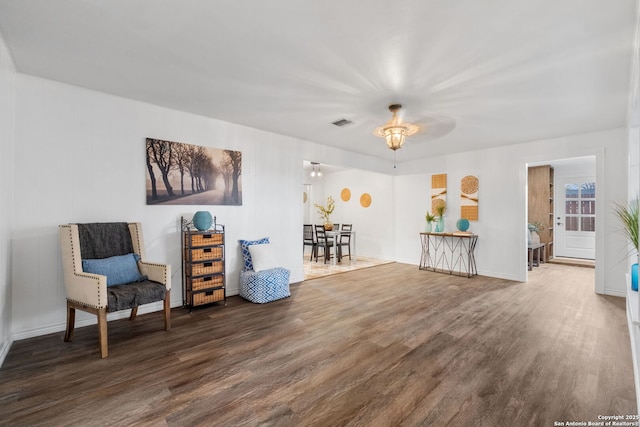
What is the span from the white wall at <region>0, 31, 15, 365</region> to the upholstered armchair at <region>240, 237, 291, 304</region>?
2.32 m

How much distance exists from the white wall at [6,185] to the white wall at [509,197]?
6695 millimetres

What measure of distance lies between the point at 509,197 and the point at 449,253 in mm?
1664

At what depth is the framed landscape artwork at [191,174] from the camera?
3.61 m

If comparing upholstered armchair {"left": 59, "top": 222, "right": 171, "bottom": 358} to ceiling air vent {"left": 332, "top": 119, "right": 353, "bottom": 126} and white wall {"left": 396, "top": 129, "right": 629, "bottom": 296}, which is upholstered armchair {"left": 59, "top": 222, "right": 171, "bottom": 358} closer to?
ceiling air vent {"left": 332, "top": 119, "right": 353, "bottom": 126}

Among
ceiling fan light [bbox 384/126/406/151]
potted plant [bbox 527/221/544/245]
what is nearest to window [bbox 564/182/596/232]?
potted plant [bbox 527/221/544/245]

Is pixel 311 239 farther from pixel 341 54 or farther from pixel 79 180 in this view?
pixel 341 54

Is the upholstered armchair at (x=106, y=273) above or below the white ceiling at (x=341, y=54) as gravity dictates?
below

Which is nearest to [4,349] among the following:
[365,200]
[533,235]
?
[365,200]

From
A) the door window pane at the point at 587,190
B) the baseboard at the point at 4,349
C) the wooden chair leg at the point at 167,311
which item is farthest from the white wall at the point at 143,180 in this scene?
the door window pane at the point at 587,190

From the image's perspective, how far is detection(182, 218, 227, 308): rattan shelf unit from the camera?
11.9 feet

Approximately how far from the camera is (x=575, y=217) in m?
7.88

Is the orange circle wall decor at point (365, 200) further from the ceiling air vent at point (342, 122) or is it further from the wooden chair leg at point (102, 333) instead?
the wooden chair leg at point (102, 333)

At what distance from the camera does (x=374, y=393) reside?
1.98m

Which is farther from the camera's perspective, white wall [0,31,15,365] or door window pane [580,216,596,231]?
door window pane [580,216,596,231]
